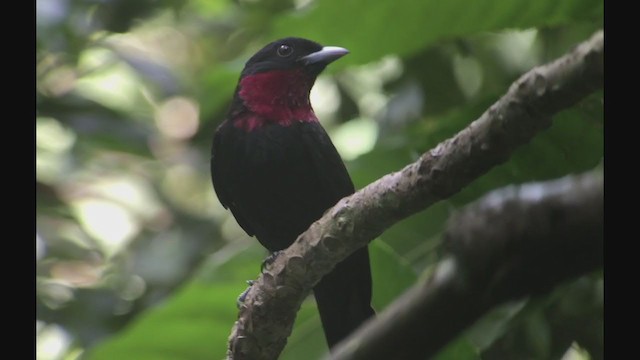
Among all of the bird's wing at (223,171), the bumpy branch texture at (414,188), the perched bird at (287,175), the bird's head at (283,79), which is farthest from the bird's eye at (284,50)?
the bumpy branch texture at (414,188)

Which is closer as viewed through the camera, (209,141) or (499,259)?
(499,259)

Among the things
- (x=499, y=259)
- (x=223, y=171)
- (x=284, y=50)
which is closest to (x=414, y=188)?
(x=499, y=259)

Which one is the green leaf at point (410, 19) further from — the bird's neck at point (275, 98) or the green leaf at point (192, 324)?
the green leaf at point (192, 324)

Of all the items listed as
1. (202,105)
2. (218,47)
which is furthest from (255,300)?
(218,47)

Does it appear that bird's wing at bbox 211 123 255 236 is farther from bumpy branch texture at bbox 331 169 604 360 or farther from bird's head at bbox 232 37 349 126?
bumpy branch texture at bbox 331 169 604 360

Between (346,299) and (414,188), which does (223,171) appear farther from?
(414,188)

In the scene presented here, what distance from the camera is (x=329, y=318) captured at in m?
2.57

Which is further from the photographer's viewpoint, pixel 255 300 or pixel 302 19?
pixel 302 19

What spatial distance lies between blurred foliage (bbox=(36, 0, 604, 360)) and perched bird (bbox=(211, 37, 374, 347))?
8 cm

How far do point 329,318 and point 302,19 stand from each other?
0.83m

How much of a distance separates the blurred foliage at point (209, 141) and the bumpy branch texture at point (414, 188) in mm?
242

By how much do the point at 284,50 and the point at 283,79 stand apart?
14cm

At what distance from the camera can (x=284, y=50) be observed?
3.19 m
